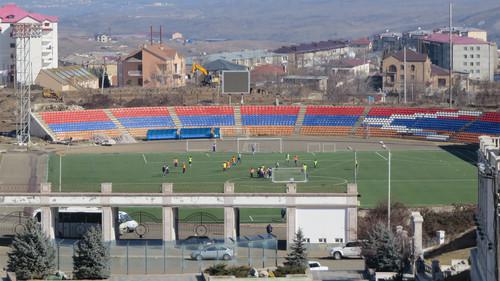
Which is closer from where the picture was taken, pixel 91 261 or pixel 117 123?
pixel 91 261

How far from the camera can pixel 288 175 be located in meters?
62.5

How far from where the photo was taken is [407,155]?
75.9 metres

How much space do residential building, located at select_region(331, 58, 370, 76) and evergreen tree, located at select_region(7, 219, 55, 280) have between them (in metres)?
110

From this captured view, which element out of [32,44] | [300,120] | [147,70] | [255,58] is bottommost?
[300,120]

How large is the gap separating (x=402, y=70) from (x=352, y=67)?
66.7 feet

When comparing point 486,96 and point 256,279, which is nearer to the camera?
point 256,279

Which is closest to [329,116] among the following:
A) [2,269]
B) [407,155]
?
[407,155]

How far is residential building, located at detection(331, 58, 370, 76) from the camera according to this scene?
149 m

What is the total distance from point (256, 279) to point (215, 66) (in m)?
95.0

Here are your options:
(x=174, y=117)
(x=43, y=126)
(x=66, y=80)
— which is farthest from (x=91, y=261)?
(x=66, y=80)

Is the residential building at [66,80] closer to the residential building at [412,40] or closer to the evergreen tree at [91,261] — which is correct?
the residential building at [412,40]

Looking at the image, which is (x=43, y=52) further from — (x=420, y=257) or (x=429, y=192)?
(x=420, y=257)

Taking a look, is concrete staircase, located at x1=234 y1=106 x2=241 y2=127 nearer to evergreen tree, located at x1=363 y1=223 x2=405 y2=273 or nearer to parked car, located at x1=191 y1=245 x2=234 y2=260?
parked car, located at x1=191 y1=245 x2=234 y2=260

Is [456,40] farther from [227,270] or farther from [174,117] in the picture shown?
[227,270]
